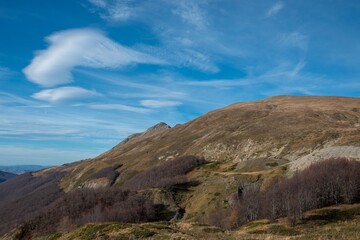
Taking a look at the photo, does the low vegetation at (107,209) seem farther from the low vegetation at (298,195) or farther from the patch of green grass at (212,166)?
the low vegetation at (298,195)

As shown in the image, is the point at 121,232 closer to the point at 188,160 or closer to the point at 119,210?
the point at 119,210

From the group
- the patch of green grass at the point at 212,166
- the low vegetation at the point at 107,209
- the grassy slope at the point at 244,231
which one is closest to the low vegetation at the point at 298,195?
the grassy slope at the point at 244,231

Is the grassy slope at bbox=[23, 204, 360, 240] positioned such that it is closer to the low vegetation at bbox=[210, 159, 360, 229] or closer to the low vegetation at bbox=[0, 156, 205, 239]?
the low vegetation at bbox=[210, 159, 360, 229]

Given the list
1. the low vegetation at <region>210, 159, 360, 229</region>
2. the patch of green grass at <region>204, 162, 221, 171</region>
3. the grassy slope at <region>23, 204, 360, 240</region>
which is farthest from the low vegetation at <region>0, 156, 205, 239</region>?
the grassy slope at <region>23, 204, 360, 240</region>

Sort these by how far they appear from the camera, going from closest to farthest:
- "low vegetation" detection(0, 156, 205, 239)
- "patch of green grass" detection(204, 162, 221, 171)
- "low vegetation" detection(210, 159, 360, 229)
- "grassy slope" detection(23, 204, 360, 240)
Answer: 1. "grassy slope" detection(23, 204, 360, 240)
2. "low vegetation" detection(210, 159, 360, 229)
3. "low vegetation" detection(0, 156, 205, 239)
4. "patch of green grass" detection(204, 162, 221, 171)

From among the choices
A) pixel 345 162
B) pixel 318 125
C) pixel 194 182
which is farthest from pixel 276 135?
pixel 345 162

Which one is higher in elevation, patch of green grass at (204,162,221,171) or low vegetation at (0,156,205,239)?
patch of green grass at (204,162,221,171)

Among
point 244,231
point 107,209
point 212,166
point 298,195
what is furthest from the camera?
point 212,166

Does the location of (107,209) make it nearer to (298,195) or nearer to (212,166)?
(212,166)

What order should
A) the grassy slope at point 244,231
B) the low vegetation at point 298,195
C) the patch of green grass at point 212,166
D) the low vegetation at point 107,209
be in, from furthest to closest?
the patch of green grass at point 212,166
the low vegetation at point 107,209
the low vegetation at point 298,195
the grassy slope at point 244,231

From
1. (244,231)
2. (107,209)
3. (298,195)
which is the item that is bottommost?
(107,209)

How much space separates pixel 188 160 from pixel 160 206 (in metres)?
71.3

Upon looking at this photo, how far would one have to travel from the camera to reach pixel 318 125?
187 metres

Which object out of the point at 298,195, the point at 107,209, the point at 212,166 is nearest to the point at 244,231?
the point at 298,195
